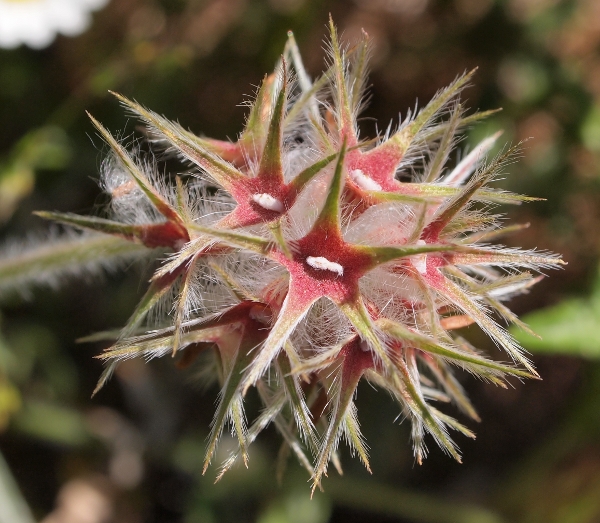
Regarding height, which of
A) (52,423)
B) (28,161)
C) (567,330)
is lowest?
(52,423)

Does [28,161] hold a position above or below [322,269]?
below

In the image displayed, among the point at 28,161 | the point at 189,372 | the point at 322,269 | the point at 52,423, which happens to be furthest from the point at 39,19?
the point at 322,269

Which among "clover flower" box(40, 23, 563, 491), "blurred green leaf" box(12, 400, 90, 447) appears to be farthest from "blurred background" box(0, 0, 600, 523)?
"clover flower" box(40, 23, 563, 491)

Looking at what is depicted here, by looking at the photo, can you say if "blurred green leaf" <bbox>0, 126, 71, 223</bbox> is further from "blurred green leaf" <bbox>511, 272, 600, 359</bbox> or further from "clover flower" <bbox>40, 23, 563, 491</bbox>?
"blurred green leaf" <bbox>511, 272, 600, 359</bbox>

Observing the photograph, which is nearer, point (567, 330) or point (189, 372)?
point (567, 330)

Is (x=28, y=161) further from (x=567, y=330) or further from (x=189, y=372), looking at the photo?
(x=567, y=330)

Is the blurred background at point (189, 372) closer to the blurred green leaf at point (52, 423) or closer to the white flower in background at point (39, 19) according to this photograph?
the blurred green leaf at point (52, 423)

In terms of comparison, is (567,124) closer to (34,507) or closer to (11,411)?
(11,411)
